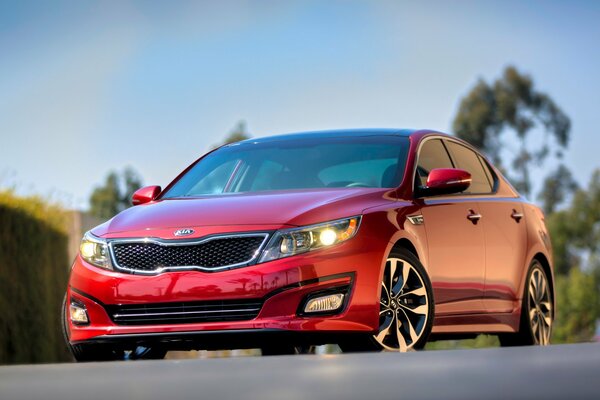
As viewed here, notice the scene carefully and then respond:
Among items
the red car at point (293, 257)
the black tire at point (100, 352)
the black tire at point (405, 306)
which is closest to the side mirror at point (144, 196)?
the red car at point (293, 257)

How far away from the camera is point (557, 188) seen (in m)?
72.9

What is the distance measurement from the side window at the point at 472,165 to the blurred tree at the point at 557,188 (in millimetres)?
63289

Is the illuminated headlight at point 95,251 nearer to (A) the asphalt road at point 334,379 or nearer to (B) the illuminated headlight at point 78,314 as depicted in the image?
(B) the illuminated headlight at point 78,314

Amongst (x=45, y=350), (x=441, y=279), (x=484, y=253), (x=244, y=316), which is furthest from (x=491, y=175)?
(x=45, y=350)

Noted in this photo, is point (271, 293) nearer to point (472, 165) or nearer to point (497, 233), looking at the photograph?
point (497, 233)

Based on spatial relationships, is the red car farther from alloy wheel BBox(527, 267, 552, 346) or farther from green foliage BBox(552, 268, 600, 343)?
green foliage BBox(552, 268, 600, 343)

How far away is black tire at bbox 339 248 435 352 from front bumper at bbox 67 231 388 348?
0.18m

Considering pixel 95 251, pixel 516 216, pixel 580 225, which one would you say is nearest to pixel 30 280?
pixel 516 216

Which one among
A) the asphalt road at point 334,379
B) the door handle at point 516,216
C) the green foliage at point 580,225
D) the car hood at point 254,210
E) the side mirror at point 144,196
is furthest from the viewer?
the green foliage at point 580,225

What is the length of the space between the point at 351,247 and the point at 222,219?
29.3 inches

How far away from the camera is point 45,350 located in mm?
16844

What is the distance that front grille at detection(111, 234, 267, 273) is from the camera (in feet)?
24.3

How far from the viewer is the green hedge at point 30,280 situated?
15961 millimetres

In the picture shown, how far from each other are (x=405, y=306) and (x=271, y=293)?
39.0 inches
